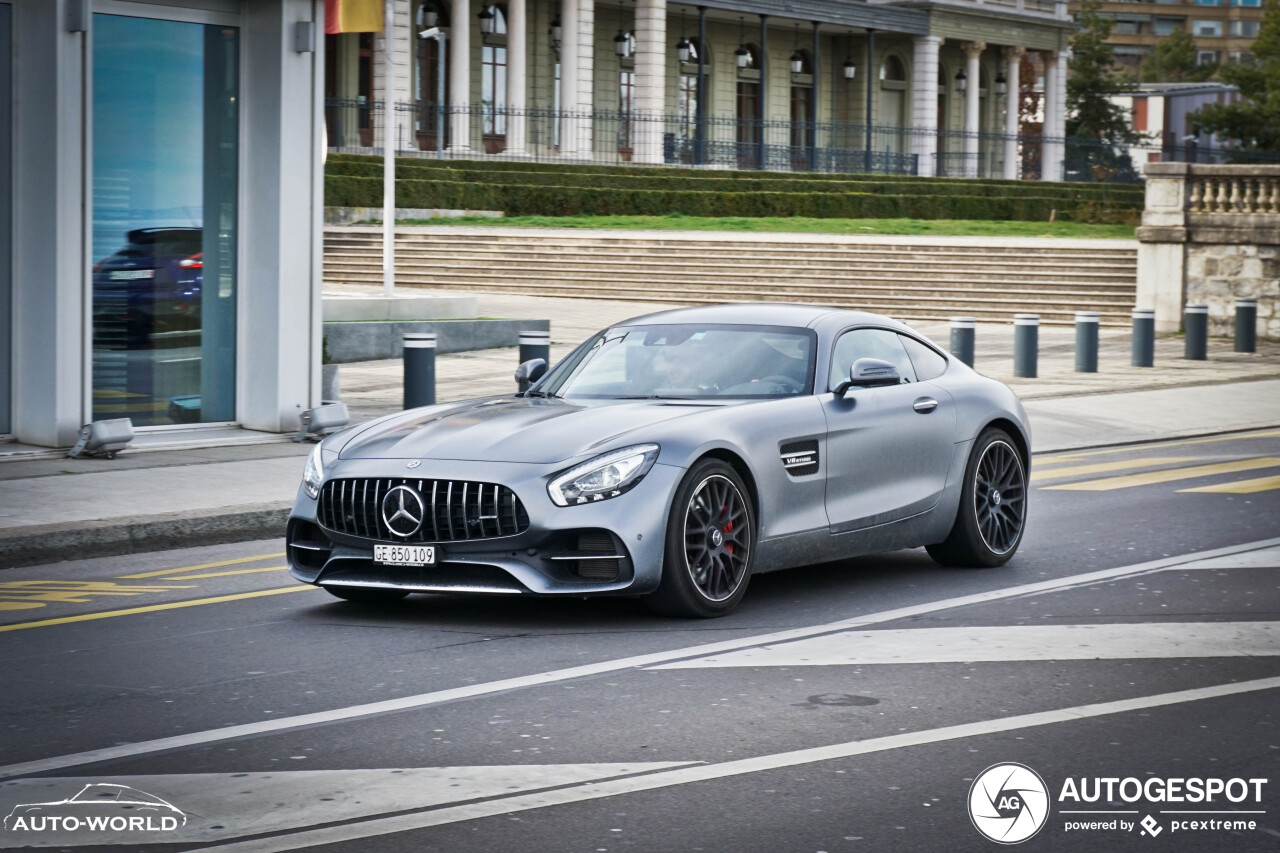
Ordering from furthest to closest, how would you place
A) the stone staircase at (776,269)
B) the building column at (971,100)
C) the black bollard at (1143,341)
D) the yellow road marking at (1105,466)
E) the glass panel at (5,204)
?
the building column at (971,100) → the stone staircase at (776,269) → the black bollard at (1143,341) → the yellow road marking at (1105,466) → the glass panel at (5,204)

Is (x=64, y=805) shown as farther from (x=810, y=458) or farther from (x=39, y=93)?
(x=39, y=93)

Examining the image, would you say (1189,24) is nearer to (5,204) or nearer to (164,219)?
(164,219)

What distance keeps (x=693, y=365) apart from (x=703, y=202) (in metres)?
38.1

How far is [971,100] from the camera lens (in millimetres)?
71875

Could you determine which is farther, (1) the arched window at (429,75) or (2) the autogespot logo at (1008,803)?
(1) the arched window at (429,75)

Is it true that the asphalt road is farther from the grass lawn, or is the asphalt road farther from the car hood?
the grass lawn

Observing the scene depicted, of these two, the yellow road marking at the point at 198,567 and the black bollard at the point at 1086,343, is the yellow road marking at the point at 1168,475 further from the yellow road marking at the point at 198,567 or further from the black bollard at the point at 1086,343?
the black bollard at the point at 1086,343

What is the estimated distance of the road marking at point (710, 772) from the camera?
5.02 m

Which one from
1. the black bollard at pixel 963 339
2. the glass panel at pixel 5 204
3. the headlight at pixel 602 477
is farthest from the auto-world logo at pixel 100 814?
the black bollard at pixel 963 339

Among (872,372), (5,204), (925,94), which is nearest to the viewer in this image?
(872,372)

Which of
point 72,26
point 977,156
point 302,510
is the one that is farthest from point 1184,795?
point 977,156

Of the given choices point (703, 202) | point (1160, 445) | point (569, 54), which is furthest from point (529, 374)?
point (569, 54)

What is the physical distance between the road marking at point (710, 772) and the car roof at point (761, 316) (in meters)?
3.08

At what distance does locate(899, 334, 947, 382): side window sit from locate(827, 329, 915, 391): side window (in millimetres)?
44
